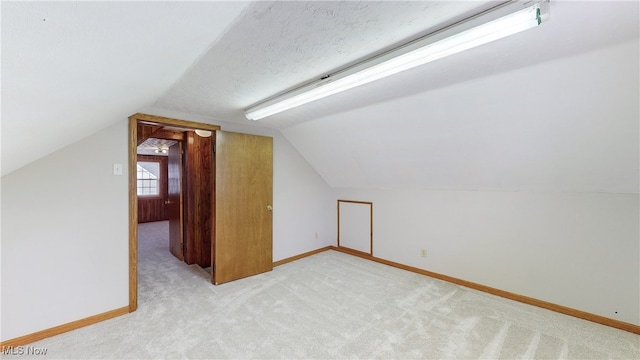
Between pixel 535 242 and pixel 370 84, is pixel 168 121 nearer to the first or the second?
pixel 370 84

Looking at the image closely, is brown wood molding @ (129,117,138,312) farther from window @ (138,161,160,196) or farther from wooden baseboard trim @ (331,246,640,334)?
window @ (138,161,160,196)

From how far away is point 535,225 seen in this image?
9.11 ft

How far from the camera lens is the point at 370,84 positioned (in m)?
2.11

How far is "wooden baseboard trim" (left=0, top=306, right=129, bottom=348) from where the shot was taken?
6.79ft

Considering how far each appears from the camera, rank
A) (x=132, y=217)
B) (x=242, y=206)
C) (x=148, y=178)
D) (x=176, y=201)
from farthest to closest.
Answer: (x=148, y=178) → (x=176, y=201) → (x=242, y=206) → (x=132, y=217)

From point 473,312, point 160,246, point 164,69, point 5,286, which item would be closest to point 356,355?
point 473,312

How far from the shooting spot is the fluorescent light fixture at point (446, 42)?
120 centimetres

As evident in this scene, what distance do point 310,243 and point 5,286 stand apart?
3.33 m

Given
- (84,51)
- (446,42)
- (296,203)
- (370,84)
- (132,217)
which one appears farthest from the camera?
(296,203)

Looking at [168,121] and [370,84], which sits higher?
[370,84]

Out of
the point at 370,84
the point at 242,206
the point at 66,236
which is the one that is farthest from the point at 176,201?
the point at 370,84

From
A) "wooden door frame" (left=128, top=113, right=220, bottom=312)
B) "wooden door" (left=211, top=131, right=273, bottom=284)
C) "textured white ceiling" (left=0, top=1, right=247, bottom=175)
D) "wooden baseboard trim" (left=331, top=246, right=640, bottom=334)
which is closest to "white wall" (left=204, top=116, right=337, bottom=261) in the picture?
"wooden door" (left=211, top=131, right=273, bottom=284)

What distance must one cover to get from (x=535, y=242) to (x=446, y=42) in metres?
2.53

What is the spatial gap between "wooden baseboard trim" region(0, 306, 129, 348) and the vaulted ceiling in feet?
4.41
